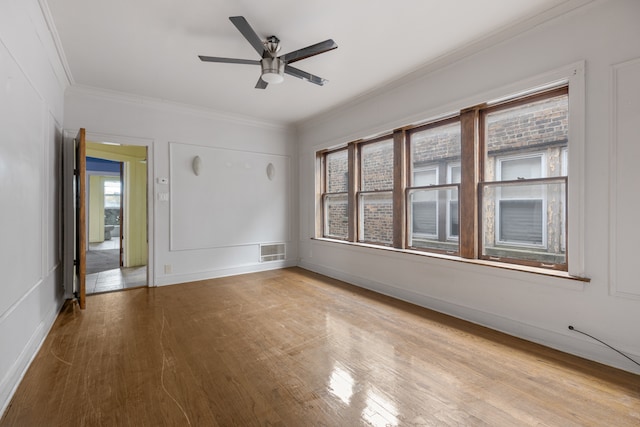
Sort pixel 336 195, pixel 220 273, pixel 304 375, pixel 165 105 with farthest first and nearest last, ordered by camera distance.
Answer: pixel 336 195
pixel 220 273
pixel 165 105
pixel 304 375

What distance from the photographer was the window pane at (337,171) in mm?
5098

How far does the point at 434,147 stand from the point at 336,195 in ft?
6.66

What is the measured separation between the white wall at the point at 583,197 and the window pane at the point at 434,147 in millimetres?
263

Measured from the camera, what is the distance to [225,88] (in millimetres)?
4043

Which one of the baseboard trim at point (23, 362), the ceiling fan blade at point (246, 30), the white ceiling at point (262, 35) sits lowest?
the baseboard trim at point (23, 362)

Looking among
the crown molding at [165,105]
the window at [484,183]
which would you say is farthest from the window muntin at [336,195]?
the crown molding at [165,105]

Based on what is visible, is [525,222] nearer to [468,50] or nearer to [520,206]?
[520,206]

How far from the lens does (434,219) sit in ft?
12.1

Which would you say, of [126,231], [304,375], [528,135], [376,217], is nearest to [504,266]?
[528,135]

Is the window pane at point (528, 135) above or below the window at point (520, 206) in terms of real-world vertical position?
above

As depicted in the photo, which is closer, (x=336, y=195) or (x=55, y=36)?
(x=55, y=36)

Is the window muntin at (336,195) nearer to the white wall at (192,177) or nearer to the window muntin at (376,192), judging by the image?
the window muntin at (376,192)

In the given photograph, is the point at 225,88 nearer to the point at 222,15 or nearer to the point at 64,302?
the point at 222,15

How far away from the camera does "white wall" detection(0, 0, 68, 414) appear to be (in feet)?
6.17
